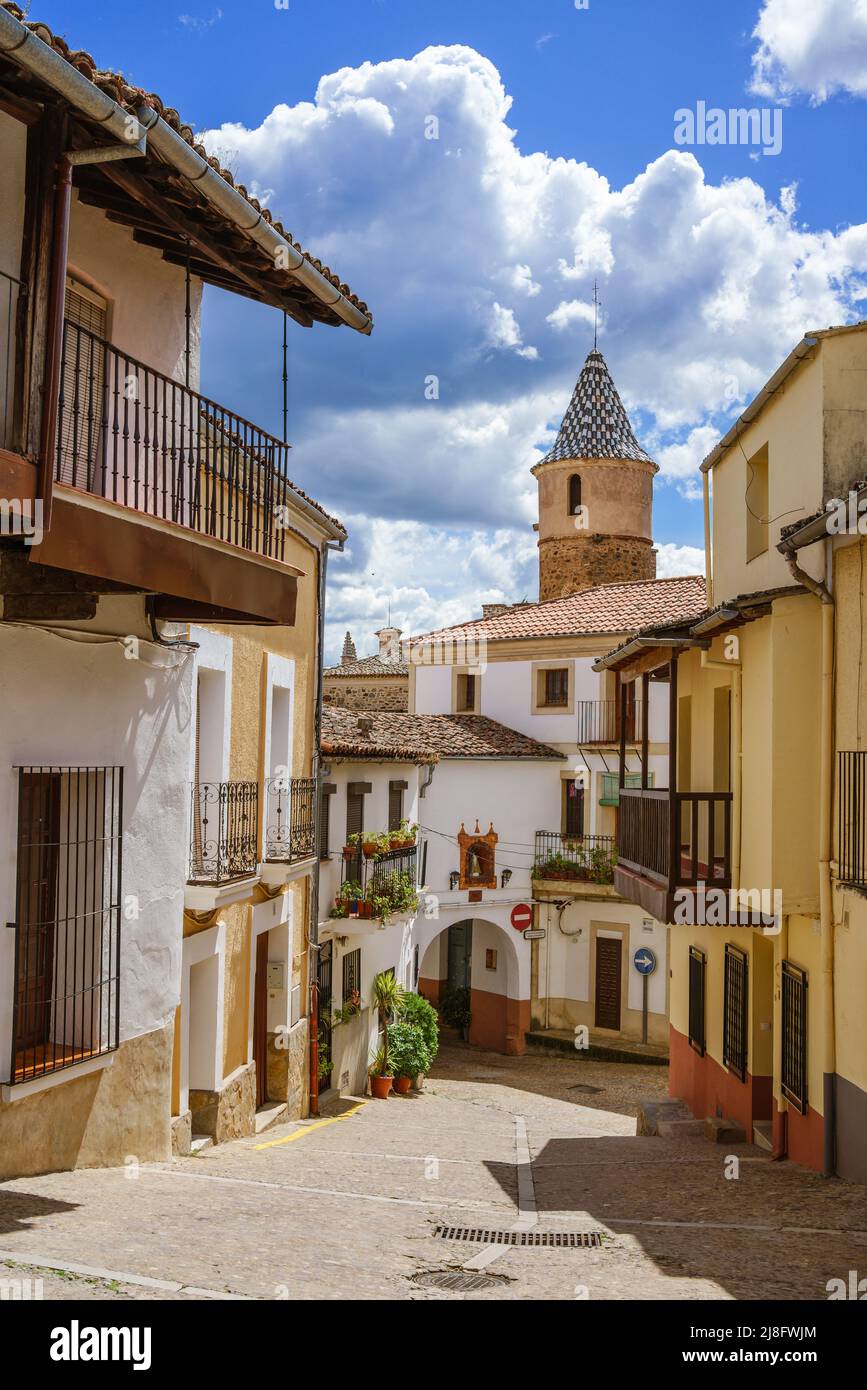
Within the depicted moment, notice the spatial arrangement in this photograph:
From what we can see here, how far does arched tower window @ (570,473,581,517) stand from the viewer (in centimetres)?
3912

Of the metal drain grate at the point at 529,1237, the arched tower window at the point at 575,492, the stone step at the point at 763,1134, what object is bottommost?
the stone step at the point at 763,1134

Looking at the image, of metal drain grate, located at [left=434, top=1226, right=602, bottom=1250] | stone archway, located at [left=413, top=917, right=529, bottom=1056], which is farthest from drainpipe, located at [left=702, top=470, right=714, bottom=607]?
stone archway, located at [left=413, top=917, right=529, bottom=1056]

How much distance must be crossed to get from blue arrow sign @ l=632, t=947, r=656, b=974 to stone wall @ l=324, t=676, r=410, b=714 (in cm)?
1334

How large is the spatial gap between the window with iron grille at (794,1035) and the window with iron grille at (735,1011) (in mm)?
1602

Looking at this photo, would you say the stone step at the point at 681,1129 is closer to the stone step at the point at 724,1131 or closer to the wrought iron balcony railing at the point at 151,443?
the stone step at the point at 724,1131

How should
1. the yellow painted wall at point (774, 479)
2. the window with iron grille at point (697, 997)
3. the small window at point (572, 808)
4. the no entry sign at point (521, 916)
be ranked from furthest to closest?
the small window at point (572, 808) < the no entry sign at point (521, 916) < the window with iron grille at point (697, 997) < the yellow painted wall at point (774, 479)

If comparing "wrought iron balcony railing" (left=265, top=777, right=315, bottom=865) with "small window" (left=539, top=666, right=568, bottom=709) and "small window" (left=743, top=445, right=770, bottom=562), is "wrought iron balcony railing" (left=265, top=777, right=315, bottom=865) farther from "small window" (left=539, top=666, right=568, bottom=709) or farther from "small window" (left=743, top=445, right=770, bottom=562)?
"small window" (left=539, top=666, right=568, bottom=709)

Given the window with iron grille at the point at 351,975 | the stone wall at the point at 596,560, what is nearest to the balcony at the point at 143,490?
the window with iron grille at the point at 351,975

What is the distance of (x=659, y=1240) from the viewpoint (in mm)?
8102

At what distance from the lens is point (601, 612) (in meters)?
31.6

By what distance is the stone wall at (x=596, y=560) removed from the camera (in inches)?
1517

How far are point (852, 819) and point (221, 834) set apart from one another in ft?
20.3

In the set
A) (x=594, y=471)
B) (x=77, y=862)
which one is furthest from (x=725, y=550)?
(x=594, y=471)

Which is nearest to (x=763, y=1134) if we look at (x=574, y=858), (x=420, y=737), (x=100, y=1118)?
(x=100, y=1118)
